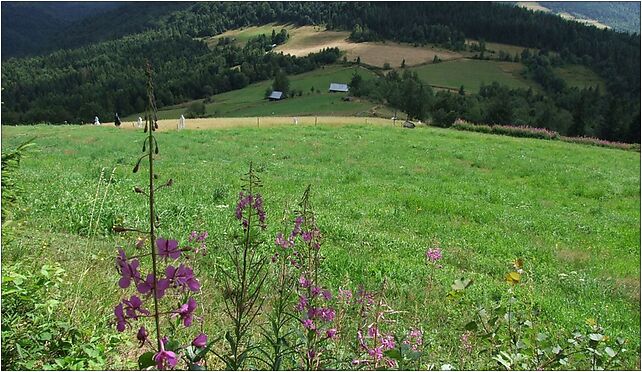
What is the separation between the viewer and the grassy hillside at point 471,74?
124356 mm

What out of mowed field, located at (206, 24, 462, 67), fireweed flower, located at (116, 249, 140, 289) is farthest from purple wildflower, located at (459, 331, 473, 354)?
mowed field, located at (206, 24, 462, 67)

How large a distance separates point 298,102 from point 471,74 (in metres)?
60.2

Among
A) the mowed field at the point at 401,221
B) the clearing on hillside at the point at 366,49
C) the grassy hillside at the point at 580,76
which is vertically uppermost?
the mowed field at the point at 401,221

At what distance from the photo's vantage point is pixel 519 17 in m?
191

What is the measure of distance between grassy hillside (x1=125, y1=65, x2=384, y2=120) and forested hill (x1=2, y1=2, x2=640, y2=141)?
26.9ft

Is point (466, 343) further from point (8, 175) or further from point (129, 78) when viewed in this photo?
point (129, 78)

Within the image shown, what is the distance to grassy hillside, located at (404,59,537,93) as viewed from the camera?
124356 millimetres

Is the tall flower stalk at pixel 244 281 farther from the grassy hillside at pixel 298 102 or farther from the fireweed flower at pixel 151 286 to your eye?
the grassy hillside at pixel 298 102

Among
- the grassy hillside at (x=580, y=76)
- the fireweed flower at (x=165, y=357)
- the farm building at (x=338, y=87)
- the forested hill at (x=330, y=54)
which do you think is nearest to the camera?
the fireweed flower at (x=165, y=357)

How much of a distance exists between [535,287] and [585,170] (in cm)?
1580

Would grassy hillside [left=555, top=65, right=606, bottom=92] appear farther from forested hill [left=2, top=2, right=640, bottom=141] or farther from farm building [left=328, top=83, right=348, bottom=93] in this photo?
farm building [left=328, top=83, right=348, bottom=93]

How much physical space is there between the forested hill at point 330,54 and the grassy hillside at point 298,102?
8193 mm

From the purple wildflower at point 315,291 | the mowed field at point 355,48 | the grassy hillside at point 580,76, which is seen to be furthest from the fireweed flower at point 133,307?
the grassy hillside at point 580,76

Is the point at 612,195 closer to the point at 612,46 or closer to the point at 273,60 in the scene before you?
the point at 273,60
